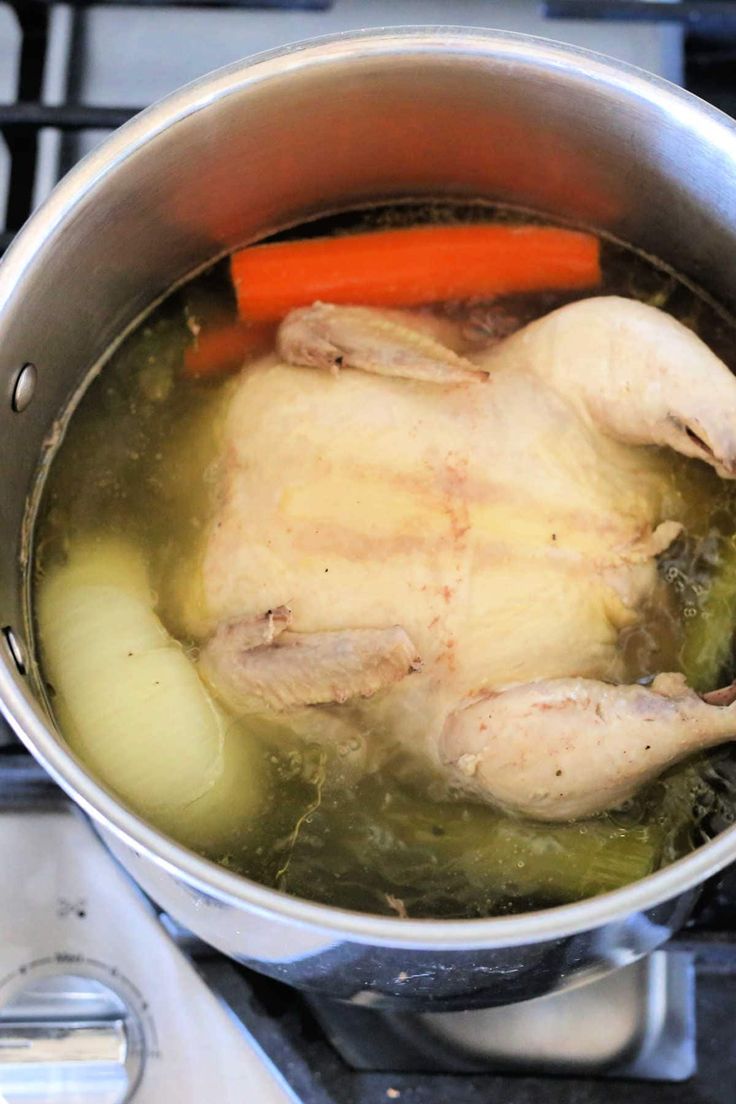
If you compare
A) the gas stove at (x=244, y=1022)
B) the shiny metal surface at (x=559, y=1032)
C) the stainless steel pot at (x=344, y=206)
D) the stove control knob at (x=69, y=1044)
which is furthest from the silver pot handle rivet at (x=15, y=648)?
the shiny metal surface at (x=559, y=1032)

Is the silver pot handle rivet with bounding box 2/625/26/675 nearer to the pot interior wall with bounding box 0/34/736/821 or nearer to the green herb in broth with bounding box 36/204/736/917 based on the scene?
the pot interior wall with bounding box 0/34/736/821

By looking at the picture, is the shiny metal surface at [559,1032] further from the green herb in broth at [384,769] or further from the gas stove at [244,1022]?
the green herb in broth at [384,769]

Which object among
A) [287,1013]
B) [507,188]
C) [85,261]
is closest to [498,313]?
[507,188]

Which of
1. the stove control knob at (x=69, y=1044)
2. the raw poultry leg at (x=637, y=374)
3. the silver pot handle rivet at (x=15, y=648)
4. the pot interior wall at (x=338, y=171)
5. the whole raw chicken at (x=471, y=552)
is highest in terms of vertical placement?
the pot interior wall at (x=338, y=171)

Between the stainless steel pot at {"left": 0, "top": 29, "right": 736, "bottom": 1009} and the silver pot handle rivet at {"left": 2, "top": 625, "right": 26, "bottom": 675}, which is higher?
the stainless steel pot at {"left": 0, "top": 29, "right": 736, "bottom": 1009}

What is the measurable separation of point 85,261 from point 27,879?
1.83 feet

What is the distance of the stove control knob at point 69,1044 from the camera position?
36.9 inches

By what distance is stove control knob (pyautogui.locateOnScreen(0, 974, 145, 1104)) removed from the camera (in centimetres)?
94

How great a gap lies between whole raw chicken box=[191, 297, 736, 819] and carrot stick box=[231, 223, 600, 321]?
14 centimetres

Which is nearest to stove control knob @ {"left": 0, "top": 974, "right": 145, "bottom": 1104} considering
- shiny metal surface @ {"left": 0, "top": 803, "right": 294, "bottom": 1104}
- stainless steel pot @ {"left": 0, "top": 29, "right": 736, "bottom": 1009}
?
shiny metal surface @ {"left": 0, "top": 803, "right": 294, "bottom": 1104}

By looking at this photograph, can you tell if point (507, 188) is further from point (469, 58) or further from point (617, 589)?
point (617, 589)

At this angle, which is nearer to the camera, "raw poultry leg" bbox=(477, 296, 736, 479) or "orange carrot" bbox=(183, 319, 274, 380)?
"raw poultry leg" bbox=(477, 296, 736, 479)

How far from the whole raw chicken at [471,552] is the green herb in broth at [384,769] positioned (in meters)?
0.04

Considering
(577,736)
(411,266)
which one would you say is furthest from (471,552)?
(411,266)
